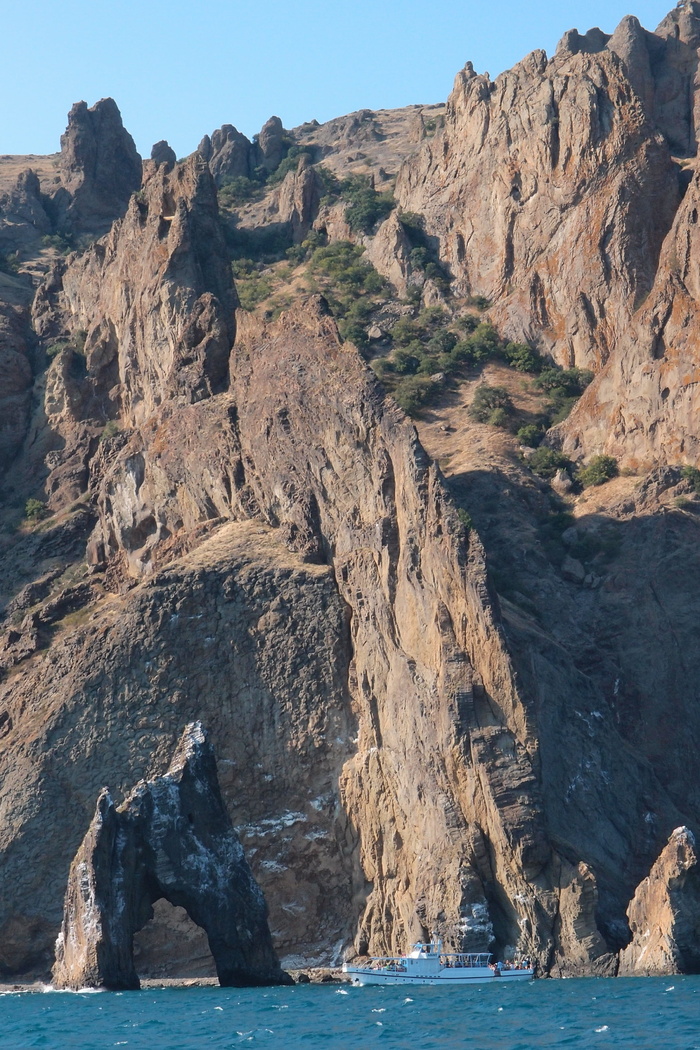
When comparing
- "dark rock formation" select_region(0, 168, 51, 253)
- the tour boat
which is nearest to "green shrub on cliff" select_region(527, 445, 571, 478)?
the tour boat

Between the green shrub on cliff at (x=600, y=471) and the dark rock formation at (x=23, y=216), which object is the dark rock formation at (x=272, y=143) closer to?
the dark rock formation at (x=23, y=216)

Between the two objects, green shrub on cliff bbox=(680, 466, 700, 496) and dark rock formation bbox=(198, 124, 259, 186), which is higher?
dark rock formation bbox=(198, 124, 259, 186)

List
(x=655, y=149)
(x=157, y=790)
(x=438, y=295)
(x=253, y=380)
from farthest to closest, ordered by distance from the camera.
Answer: (x=438, y=295), (x=655, y=149), (x=253, y=380), (x=157, y=790)

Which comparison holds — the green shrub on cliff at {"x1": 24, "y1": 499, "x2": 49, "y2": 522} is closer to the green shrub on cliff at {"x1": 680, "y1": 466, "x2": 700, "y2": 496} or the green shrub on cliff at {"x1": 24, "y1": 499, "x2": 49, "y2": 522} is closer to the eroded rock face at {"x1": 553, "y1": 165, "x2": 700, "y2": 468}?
the eroded rock face at {"x1": 553, "y1": 165, "x2": 700, "y2": 468}

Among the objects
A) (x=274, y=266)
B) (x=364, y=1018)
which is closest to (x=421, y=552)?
(x=364, y=1018)

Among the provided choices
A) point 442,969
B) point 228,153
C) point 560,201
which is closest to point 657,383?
point 560,201

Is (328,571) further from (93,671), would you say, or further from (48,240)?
(48,240)

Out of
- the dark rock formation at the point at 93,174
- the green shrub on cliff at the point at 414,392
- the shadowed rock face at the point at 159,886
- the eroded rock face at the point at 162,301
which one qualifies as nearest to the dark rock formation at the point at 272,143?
the dark rock formation at the point at 93,174
